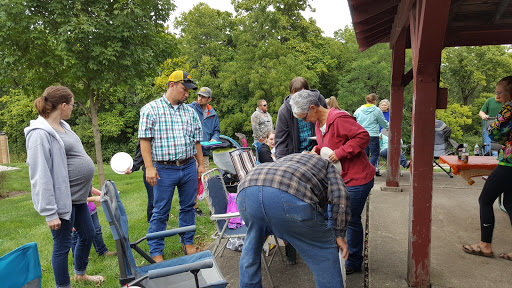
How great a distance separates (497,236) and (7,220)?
23.9 ft

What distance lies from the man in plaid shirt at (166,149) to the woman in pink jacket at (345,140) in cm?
145

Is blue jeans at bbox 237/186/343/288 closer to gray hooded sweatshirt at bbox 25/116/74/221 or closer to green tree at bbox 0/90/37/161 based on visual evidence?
gray hooded sweatshirt at bbox 25/116/74/221

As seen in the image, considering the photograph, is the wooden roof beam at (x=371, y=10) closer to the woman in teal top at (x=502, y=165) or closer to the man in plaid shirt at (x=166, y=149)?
the woman in teal top at (x=502, y=165)

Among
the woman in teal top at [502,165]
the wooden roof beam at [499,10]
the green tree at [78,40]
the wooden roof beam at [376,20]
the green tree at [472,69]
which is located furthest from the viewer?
the green tree at [472,69]

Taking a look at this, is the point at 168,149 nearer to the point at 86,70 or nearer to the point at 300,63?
the point at 86,70

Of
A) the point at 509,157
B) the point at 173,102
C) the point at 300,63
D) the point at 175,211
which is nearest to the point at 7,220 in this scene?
the point at 175,211

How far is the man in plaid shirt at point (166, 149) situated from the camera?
12.0ft

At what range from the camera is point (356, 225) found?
317 centimetres

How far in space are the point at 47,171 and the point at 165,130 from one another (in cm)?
128

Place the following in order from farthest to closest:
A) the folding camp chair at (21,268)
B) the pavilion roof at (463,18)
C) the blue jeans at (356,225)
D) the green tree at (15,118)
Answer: the green tree at (15,118)
the pavilion roof at (463,18)
the blue jeans at (356,225)
the folding camp chair at (21,268)

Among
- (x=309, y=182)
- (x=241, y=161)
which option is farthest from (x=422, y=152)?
(x=241, y=161)

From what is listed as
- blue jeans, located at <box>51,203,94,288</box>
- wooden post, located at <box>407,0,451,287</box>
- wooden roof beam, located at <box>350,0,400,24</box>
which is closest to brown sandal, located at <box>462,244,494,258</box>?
wooden post, located at <box>407,0,451,287</box>

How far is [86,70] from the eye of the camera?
739 cm

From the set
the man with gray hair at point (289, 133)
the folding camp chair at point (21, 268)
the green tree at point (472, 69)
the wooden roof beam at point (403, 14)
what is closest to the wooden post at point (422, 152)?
the man with gray hair at point (289, 133)
